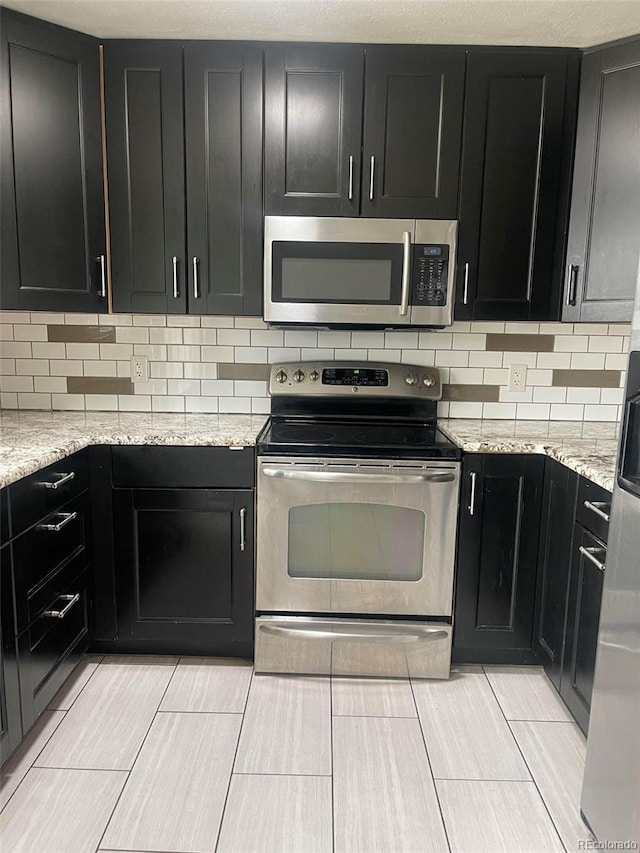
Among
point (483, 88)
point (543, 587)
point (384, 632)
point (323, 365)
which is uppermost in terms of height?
point (483, 88)

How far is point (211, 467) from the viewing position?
2.16 m

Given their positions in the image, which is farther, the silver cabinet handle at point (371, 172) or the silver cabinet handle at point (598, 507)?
the silver cabinet handle at point (371, 172)

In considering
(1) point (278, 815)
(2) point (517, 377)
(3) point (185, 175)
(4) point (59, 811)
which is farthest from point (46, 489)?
(2) point (517, 377)

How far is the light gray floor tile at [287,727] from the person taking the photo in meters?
1.76

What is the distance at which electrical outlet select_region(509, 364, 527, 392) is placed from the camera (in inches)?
103

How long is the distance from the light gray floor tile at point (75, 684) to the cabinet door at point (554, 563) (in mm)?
1628

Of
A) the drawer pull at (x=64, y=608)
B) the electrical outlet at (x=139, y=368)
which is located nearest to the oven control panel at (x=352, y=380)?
the electrical outlet at (x=139, y=368)

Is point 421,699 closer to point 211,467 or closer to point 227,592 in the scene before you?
point 227,592

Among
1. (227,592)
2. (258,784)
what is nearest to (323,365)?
(227,592)

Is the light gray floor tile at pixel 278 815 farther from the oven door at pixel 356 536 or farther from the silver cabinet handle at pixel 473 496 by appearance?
the silver cabinet handle at pixel 473 496

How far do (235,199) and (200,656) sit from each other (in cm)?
173

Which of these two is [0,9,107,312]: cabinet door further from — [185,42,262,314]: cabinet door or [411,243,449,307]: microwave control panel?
[411,243,449,307]: microwave control panel

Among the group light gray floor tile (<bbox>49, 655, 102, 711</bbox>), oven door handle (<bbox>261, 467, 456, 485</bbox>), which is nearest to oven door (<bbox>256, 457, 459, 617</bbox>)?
oven door handle (<bbox>261, 467, 456, 485</bbox>)

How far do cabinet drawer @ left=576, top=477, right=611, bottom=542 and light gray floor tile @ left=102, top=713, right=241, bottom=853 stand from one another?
1257 mm
